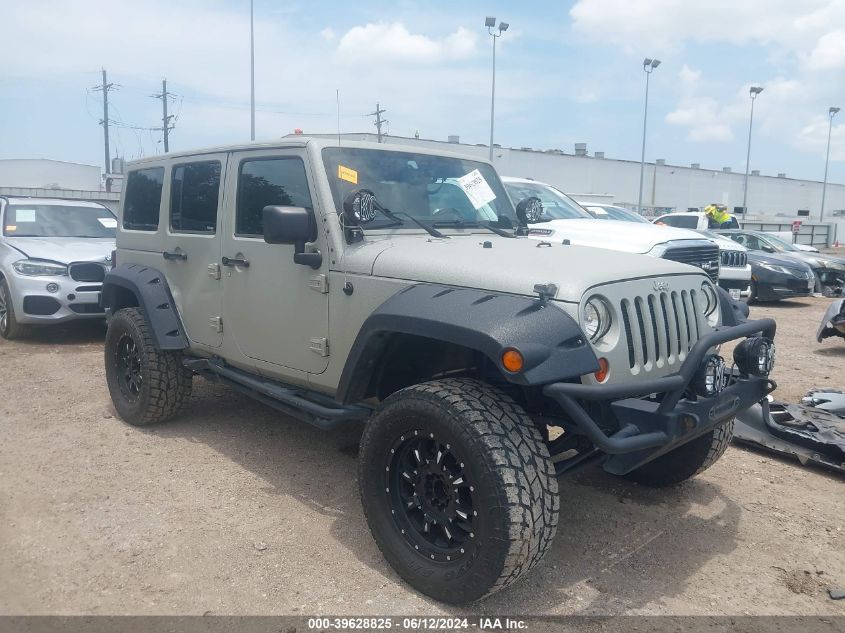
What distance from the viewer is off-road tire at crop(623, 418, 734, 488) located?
12.8ft

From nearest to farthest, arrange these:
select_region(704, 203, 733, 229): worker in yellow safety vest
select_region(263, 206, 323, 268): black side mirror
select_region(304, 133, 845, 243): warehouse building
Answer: select_region(263, 206, 323, 268): black side mirror → select_region(704, 203, 733, 229): worker in yellow safety vest → select_region(304, 133, 845, 243): warehouse building

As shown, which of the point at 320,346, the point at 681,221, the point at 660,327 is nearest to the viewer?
the point at 660,327

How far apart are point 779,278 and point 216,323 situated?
11.8 m

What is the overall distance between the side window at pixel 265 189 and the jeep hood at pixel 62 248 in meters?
5.08

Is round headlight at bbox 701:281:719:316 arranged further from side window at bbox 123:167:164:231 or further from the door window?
the door window

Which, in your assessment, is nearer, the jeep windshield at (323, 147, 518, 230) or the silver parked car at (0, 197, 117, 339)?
the jeep windshield at (323, 147, 518, 230)

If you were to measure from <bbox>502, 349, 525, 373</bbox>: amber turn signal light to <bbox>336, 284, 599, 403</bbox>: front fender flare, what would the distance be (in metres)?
0.02

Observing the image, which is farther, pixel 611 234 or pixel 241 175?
pixel 611 234

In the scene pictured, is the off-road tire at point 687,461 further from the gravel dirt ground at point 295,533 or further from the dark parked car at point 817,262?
the dark parked car at point 817,262

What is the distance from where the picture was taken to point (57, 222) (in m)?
9.57

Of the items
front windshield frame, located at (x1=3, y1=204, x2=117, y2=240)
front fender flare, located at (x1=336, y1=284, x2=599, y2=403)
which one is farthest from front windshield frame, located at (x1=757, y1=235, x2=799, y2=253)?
front fender flare, located at (x1=336, y1=284, x2=599, y2=403)

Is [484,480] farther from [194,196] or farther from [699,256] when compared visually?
[699,256]

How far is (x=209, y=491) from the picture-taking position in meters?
4.20

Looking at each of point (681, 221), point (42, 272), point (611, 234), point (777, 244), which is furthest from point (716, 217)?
point (42, 272)
